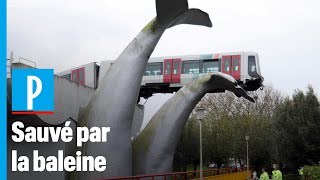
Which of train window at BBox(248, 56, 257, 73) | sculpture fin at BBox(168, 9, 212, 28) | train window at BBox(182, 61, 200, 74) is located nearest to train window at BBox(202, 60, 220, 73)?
train window at BBox(182, 61, 200, 74)

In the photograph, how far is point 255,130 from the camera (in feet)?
139

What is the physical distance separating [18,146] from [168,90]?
59.8ft

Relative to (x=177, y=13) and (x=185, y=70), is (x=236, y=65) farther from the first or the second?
(x=177, y=13)

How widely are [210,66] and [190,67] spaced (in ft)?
4.89

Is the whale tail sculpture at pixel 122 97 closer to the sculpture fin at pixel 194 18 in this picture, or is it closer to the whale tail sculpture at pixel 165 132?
the sculpture fin at pixel 194 18

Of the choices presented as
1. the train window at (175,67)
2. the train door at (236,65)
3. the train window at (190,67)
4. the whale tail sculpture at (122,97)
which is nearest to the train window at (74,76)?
the train window at (175,67)

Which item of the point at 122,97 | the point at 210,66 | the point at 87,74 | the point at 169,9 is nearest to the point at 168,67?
the point at 210,66

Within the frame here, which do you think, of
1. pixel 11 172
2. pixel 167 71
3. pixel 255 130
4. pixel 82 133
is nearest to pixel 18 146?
pixel 11 172

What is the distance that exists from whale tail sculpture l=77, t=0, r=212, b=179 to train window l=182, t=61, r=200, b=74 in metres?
14.1

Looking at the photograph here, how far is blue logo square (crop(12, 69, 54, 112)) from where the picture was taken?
1538 centimetres

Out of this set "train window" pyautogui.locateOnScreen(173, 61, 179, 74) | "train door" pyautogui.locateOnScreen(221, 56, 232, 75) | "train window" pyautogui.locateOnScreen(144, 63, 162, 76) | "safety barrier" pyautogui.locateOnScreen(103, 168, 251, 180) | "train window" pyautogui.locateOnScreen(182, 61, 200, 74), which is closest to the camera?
"safety barrier" pyautogui.locateOnScreen(103, 168, 251, 180)

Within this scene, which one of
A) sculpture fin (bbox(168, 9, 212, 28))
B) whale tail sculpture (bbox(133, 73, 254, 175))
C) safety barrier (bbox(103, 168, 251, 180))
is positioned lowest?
safety barrier (bbox(103, 168, 251, 180))

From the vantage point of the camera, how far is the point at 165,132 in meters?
20.0

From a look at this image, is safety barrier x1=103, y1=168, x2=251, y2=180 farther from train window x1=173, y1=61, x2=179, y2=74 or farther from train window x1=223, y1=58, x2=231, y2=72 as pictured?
train window x1=173, y1=61, x2=179, y2=74
